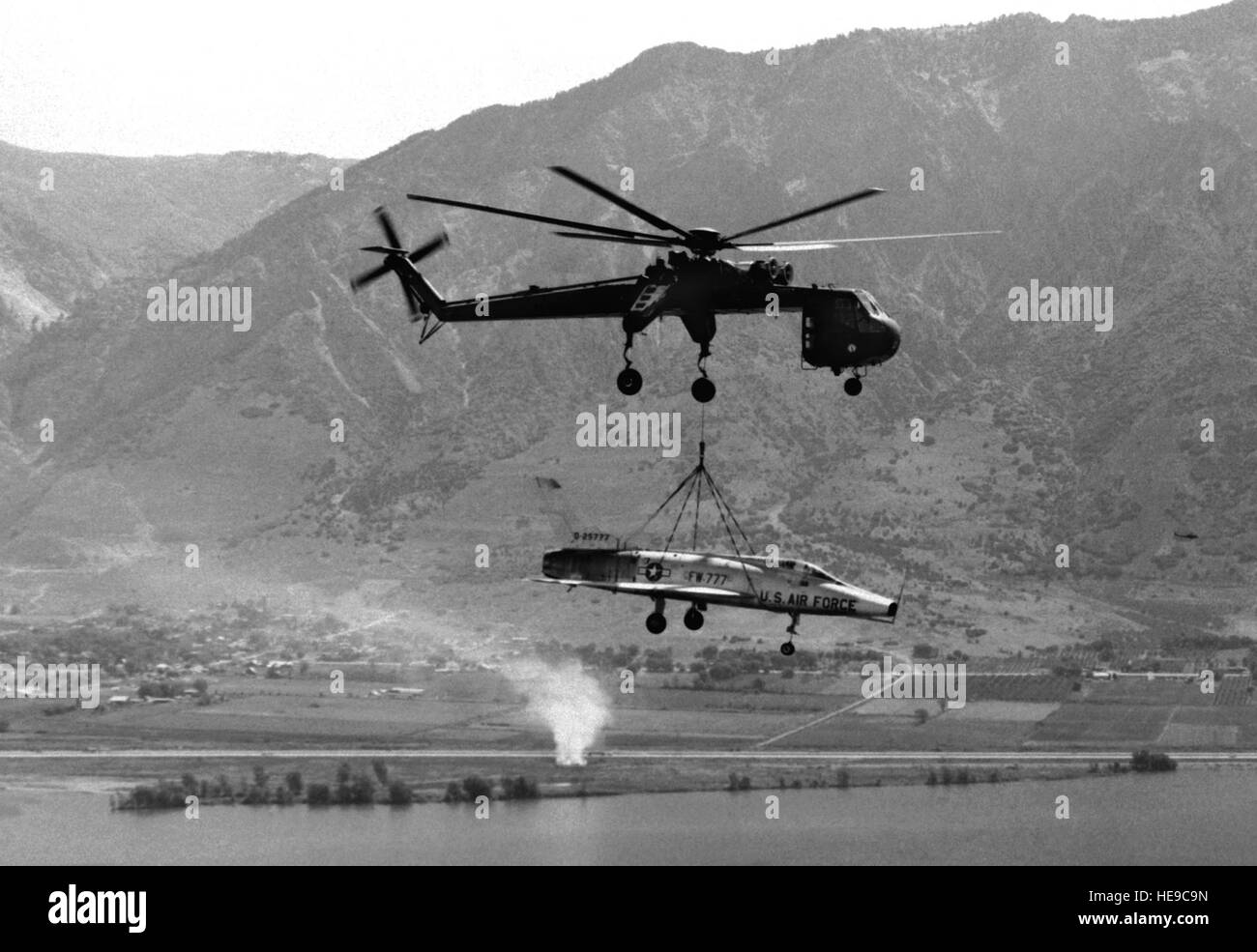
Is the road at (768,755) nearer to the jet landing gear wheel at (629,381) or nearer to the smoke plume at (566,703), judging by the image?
the smoke plume at (566,703)

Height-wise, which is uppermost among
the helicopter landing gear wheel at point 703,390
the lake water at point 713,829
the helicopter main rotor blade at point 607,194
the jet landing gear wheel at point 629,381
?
the helicopter main rotor blade at point 607,194

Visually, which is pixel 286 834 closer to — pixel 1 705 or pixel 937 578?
pixel 1 705

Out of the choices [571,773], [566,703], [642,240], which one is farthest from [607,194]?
[566,703]

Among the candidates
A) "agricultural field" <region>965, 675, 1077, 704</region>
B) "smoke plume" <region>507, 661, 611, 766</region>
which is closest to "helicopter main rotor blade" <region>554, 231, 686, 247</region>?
"smoke plume" <region>507, 661, 611, 766</region>

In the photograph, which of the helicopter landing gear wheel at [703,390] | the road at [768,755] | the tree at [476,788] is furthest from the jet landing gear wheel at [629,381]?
the road at [768,755]

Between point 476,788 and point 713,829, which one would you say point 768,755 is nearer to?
point 713,829
